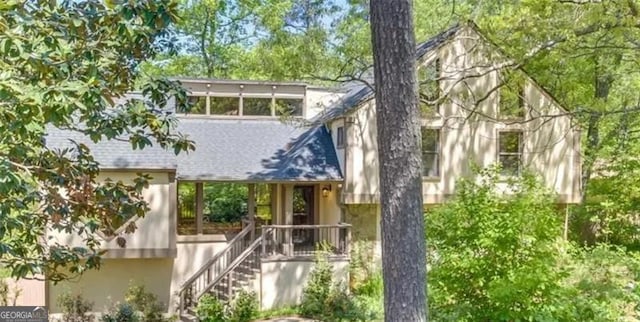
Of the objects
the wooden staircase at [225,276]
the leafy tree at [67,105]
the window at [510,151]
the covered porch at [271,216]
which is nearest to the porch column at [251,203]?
the covered porch at [271,216]

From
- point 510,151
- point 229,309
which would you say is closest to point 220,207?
point 229,309

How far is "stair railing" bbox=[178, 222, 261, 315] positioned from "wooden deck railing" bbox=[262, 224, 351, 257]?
27.9 inches

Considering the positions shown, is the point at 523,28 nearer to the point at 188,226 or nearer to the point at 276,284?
the point at 276,284

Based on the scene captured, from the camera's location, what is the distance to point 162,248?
541 inches

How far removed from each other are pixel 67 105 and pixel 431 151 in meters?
13.1

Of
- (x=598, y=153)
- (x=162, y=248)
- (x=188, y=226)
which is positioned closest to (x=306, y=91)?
(x=188, y=226)

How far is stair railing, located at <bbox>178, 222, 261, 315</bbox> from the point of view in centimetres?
1444

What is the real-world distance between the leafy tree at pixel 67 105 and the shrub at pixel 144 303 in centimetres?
830

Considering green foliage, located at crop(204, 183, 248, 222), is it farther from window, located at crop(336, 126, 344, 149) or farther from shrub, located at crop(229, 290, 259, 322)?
shrub, located at crop(229, 290, 259, 322)

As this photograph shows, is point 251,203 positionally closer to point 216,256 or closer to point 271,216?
point 271,216

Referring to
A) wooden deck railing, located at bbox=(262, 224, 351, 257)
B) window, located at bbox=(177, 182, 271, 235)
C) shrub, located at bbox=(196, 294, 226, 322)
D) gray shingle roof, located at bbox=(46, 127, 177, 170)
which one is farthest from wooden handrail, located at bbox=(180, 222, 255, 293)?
gray shingle roof, located at bbox=(46, 127, 177, 170)

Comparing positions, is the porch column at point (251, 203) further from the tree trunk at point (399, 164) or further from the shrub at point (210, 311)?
the tree trunk at point (399, 164)

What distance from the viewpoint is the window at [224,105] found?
695 inches

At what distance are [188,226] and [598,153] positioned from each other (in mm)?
13436
